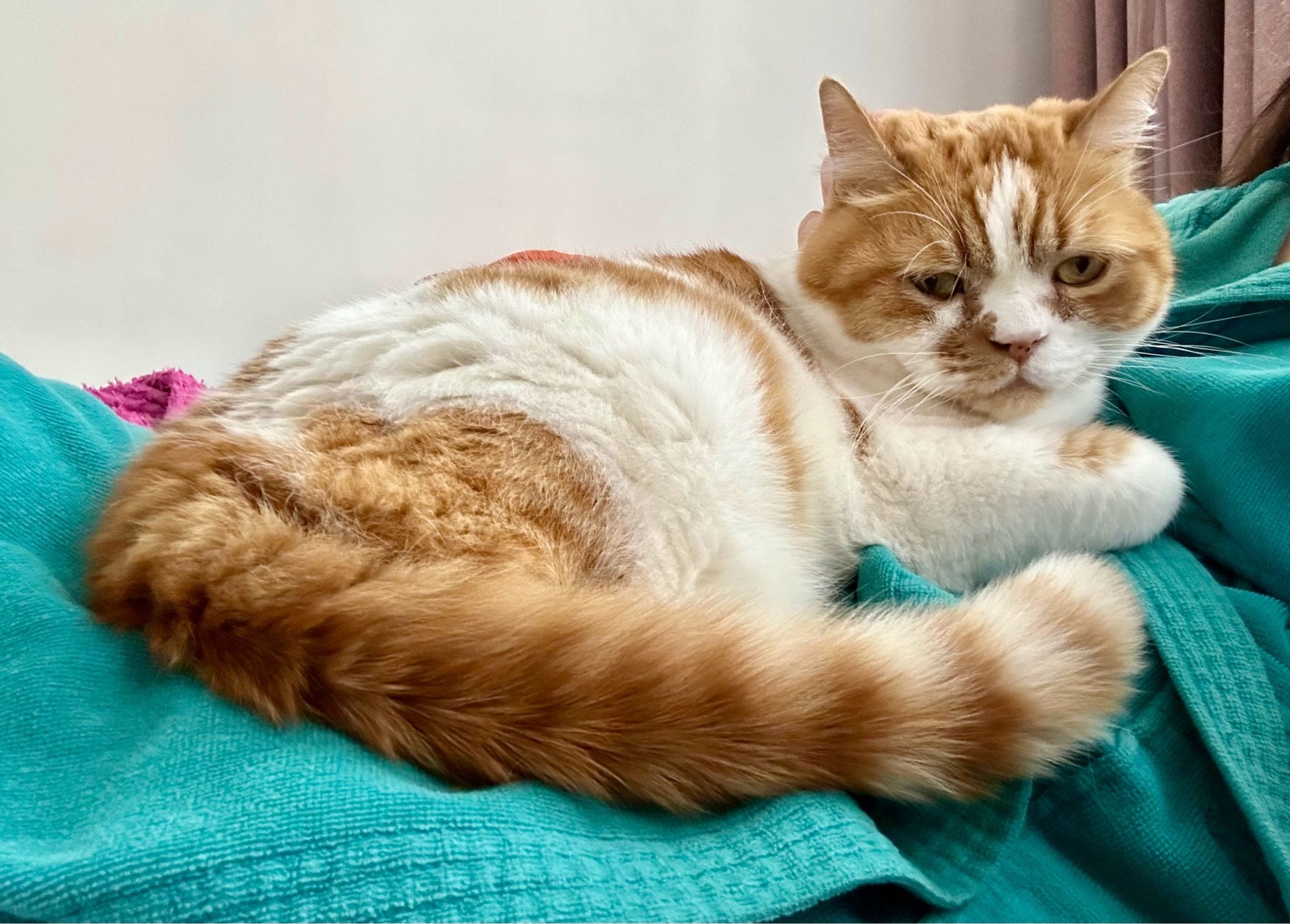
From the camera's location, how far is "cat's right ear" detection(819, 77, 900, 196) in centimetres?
112

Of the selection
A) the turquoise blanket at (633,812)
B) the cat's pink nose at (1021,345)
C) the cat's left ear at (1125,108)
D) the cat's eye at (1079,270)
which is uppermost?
the cat's left ear at (1125,108)

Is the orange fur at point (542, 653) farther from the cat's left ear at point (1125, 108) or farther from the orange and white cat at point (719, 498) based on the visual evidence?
the cat's left ear at point (1125, 108)

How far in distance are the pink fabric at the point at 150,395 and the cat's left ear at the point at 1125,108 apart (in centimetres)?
173

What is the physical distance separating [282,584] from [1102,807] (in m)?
0.70

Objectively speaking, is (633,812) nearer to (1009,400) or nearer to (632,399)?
(632,399)

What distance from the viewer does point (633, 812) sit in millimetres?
596

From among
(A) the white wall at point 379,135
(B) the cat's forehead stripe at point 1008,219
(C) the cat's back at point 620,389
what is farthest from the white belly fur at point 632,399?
(A) the white wall at point 379,135

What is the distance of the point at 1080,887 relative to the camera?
63cm

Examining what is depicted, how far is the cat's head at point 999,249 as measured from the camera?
101cm

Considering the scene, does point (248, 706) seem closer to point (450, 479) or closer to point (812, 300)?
point (450, 479)

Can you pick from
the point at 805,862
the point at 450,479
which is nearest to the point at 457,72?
the point at 450,479

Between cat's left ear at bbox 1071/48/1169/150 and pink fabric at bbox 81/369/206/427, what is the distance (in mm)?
1734

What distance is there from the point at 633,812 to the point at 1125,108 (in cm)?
114

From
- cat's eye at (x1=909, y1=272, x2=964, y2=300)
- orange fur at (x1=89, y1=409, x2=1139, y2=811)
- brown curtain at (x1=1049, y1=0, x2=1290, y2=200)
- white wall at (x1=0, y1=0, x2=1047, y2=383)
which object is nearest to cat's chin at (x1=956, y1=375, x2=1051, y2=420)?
cat's eye at (x1=909, y1=272, x2=964, y2=300)
